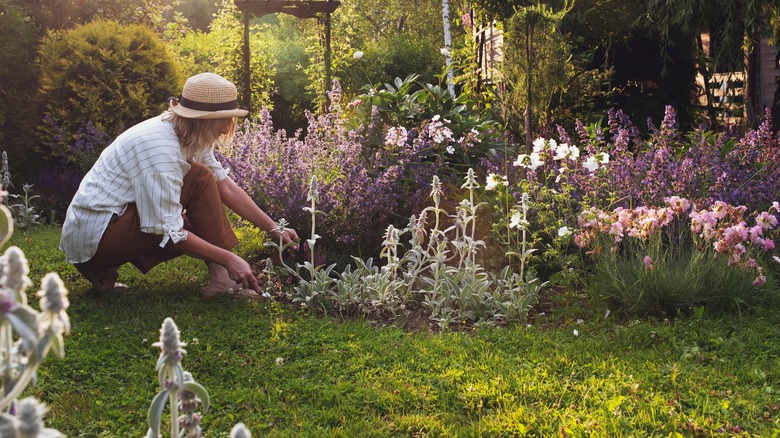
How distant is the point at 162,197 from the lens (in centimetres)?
374

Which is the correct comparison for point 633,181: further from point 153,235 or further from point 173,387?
point 173,387

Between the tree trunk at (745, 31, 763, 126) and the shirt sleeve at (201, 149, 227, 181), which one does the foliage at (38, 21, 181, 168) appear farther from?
the tree trunk at (745, 31, 763, 126)

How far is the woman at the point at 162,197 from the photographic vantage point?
3.75 m

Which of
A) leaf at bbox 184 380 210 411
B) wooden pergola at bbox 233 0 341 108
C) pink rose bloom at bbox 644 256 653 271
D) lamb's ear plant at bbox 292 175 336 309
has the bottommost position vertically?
lamb's ear plant at bbox 292 175 336 309

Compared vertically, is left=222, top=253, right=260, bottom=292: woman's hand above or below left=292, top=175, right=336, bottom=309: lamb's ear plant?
above

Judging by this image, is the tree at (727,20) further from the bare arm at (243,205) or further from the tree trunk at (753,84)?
the bare arm at (243,205)

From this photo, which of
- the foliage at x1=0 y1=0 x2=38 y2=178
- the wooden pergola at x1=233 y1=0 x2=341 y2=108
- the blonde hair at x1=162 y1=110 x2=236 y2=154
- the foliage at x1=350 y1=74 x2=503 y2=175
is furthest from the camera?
the wooden pergola at x1=233 y1=0 x2=341 y2=108

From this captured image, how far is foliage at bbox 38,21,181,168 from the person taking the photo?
24.2 ft

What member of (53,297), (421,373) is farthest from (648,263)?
(53,297)

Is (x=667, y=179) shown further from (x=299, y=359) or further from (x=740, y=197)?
(x=299, y=359)

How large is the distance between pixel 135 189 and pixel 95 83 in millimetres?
4165

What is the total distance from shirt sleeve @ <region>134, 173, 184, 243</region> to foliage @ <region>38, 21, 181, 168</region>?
3.82 meters

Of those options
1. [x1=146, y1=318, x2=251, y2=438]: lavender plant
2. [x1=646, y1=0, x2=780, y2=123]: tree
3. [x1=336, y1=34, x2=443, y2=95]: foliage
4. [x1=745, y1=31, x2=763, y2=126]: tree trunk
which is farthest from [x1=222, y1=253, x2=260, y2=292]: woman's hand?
[x1=336, y1=34, x2=443, y2=95]: foliage

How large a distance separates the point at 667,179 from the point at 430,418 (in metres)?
2.81
